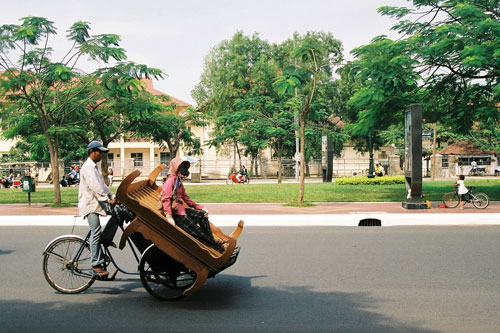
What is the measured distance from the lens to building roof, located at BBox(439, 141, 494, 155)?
4959 cm

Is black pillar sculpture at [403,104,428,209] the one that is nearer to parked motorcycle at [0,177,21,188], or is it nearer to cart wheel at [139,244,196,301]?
cart wheel at [139,244,196,301]

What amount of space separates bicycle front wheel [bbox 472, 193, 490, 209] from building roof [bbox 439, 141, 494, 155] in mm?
38079

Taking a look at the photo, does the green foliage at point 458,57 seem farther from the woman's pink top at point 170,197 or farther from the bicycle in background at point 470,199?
the woman's pink top at point 170,197

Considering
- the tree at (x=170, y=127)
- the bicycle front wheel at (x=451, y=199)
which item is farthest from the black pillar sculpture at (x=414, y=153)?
the tree at (x=170, y=127)

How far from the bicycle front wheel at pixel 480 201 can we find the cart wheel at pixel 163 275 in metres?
11.8

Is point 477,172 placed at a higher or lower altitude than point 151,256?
higher

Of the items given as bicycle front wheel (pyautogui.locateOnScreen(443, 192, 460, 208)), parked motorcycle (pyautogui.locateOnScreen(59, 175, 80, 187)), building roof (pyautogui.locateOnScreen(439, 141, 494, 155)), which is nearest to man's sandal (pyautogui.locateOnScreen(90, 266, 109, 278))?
bicycle front wheel (pyautogui.locateOnScreen(443, 192, 460, 208))

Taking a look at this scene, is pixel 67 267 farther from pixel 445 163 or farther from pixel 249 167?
pixel 445 163

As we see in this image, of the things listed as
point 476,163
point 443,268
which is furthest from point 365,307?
point 476,163

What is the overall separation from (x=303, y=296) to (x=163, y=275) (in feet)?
5.41

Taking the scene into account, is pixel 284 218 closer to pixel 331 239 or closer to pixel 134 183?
pixel 331 239

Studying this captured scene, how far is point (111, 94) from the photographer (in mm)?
17672

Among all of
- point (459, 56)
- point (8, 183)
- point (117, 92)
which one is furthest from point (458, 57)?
point (8, 183)

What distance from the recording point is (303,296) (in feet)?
18.5
